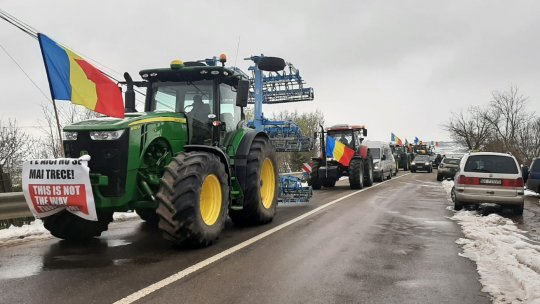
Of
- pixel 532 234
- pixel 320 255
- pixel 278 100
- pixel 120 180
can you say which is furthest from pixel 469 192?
pixel 278 100

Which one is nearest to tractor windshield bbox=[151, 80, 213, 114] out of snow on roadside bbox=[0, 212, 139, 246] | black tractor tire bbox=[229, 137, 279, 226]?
black tractor tire bbox=[229, 137, 279, 226]

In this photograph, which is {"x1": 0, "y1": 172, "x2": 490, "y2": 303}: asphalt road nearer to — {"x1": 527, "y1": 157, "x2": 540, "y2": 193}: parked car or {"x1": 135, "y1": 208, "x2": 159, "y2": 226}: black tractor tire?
{"x1": 135, "y1": 208, "x2": 159, "y2": 226}: black tractor tire

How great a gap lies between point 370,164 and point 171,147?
1492 centimetres

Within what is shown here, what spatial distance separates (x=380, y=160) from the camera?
24.5 metres

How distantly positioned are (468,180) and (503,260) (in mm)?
5945

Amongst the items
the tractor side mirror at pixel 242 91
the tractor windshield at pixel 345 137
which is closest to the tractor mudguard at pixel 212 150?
the tractor side mirror at pixel 242 91

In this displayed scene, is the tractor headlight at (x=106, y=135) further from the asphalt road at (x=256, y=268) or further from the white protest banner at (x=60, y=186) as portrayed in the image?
the asphalt road at (x=256, y=268)

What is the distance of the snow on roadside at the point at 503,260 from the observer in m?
4.36

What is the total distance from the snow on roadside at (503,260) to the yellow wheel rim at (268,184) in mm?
3704

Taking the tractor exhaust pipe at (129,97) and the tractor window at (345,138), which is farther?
the tractor window at (345,138)

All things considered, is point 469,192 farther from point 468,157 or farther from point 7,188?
point 7,188

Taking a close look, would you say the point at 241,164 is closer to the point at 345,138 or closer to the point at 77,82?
the point at 77,82

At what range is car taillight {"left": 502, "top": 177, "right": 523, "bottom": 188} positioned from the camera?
1072 cm

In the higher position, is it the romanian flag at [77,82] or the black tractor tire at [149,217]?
the romanian flag at [77,82]
